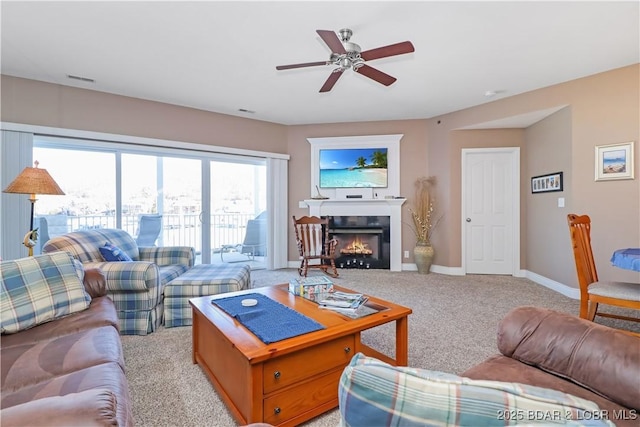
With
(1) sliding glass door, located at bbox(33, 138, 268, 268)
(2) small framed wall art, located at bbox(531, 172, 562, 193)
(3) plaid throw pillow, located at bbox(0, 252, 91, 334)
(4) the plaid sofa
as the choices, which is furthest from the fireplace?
(3) plaid throw pillow, located at bbox(0, 252, 91, 334)

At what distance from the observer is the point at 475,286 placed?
3.98m

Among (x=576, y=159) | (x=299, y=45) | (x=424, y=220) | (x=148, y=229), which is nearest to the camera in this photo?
(x=299, y=45)

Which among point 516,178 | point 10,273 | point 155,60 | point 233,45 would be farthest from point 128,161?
point 516,178

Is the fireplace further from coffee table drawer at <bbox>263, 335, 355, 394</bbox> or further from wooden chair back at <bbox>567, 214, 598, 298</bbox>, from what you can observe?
coffee table drawer at <bbox>263, 335, 355, 394</bbox>

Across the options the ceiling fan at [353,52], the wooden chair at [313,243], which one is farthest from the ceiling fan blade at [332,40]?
the wooden chair at [313,243]

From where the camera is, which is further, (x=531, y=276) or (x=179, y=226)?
(x=179, y=226)

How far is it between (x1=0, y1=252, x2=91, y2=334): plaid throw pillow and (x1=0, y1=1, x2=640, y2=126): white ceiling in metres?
1.92

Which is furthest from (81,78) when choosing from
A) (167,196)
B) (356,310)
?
(356,310)

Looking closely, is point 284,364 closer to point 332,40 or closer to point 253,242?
point 332,40

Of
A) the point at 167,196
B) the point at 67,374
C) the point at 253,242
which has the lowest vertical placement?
the point at 67,374

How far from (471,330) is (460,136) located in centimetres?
326

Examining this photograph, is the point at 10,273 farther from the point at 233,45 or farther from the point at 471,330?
the point at 471,330

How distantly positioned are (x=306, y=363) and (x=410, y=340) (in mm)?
1250

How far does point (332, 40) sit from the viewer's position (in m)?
2.04
